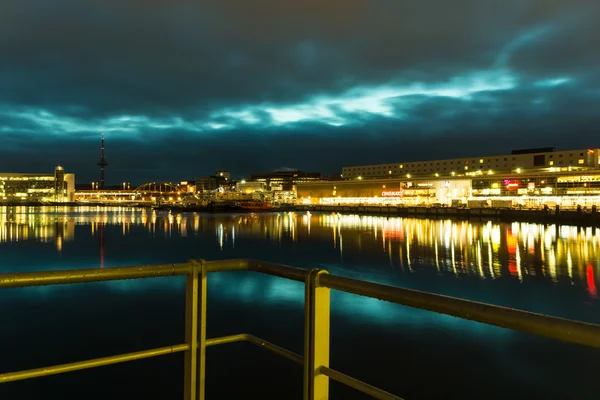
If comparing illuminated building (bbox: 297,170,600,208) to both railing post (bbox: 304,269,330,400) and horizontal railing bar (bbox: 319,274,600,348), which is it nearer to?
railing post (bbox: 304,269,330,400)

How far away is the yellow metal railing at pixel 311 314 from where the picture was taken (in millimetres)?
1644

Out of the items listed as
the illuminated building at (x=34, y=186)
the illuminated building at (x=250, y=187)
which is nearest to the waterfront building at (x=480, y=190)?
the illuminated building at (x=250, y=187)

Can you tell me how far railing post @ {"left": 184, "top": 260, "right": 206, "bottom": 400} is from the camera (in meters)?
2.69

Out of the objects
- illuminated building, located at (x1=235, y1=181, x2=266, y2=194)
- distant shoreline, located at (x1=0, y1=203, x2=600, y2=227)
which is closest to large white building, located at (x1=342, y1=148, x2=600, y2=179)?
distant shoreline, located at (x1=0, y1=203, x2=600, y2=227)

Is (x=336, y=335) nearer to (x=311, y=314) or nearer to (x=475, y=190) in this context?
(x=311, y=314)

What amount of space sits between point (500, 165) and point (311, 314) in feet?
396

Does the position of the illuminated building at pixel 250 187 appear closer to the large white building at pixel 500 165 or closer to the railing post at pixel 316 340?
the large white building at pixel 500 165

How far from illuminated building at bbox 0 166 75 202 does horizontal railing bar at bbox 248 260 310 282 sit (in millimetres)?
213865

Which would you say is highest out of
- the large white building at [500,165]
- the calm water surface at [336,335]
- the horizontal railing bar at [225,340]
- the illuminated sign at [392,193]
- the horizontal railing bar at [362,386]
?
the large white building at [500,165]

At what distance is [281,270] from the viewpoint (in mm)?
2652

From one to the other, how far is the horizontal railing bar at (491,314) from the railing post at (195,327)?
2.80ft

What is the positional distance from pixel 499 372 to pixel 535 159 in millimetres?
109722

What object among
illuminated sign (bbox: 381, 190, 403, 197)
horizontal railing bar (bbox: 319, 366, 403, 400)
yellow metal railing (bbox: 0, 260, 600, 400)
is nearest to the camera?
yellow metal railing (bbox: 0, 260, 600, 400)

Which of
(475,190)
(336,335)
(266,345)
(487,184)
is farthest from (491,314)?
(475,190)
